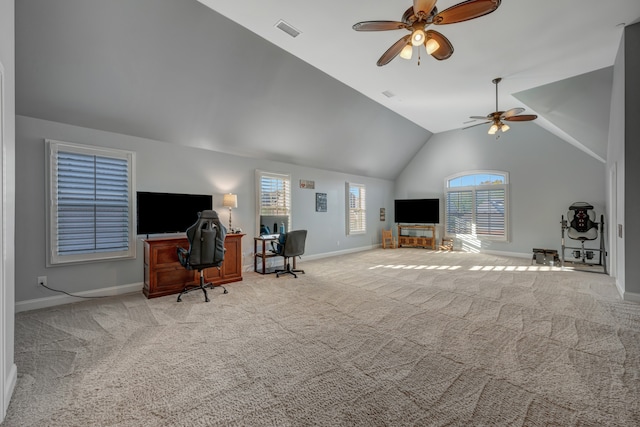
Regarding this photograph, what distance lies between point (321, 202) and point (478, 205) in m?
4.75

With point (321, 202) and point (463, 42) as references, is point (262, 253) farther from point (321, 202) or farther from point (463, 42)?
point (463, 42)

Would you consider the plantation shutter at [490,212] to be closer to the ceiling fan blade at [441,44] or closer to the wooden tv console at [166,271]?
the ceiling fan blade at [441,44]

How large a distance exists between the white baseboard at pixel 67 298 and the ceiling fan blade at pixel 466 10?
535cm

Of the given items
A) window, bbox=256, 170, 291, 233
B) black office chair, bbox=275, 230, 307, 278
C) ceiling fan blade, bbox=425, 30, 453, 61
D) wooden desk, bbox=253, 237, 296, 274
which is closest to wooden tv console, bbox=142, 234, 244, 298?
wooden desk, bbox=253, 237, 296, 274

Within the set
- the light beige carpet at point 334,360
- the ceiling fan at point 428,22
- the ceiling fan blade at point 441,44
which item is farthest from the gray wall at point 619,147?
the ceiling fan at point 428,22

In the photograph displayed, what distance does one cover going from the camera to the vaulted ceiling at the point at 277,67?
3020 mm

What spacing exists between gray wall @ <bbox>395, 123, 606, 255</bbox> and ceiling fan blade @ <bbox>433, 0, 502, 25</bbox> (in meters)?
6.32

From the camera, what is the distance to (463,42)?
365 centimetres

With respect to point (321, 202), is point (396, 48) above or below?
above

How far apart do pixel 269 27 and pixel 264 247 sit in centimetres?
378

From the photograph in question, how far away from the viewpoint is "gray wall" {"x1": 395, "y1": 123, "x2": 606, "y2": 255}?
21.2 feet

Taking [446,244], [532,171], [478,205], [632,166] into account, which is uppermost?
[532,171]

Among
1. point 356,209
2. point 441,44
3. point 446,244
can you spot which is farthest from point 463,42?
point 446,244

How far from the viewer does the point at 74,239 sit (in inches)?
148
